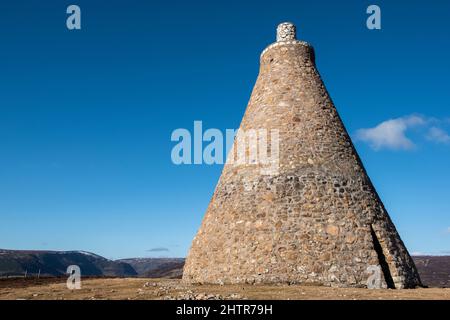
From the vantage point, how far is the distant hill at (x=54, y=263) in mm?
110562

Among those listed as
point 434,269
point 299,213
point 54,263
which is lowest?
point 54,263

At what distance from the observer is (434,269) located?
85375mm

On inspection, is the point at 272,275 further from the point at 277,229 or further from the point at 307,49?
the point at 307,49

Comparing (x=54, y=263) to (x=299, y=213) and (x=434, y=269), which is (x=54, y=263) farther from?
(x=299, y=213)

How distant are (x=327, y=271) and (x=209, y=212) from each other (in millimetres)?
5107

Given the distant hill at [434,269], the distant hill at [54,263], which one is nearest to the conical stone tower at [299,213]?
the distant hill at [434,269]

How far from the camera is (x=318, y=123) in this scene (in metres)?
15.9

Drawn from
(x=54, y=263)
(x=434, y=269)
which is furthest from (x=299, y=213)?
(x=54, y=263)

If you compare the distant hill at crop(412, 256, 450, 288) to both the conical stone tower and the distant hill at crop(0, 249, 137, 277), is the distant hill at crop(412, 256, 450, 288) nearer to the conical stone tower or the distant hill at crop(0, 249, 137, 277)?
the conical stone tower

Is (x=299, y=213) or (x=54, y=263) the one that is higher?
(x=299, y=213)

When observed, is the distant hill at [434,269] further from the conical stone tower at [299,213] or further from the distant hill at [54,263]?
the distant hill at [54,263]

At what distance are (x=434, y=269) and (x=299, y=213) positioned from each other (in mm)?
84828

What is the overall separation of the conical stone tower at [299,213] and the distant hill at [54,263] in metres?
91.5

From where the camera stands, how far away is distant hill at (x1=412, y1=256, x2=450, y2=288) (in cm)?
6787
